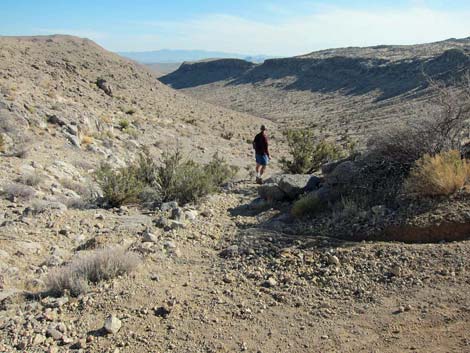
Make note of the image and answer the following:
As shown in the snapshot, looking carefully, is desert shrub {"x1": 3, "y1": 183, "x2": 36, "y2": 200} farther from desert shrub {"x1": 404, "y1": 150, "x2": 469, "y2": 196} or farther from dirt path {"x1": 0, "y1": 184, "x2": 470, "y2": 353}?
desert shrub {"x1": 404, "y1": 150, "x2": 469, "y2": 196}

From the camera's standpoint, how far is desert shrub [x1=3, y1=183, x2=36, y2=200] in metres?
7.96

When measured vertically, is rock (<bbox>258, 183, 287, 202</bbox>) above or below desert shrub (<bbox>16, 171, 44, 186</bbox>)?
below

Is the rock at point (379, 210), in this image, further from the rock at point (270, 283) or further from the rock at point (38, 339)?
the rock at point (38, 339)

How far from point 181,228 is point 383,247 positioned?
2981mm

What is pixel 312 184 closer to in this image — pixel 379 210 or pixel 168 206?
pixel 379 210

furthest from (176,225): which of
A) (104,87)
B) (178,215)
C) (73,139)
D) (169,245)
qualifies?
(104,87)

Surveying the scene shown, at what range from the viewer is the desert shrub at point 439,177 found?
559 cm

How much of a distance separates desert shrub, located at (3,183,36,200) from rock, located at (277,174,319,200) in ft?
14.9

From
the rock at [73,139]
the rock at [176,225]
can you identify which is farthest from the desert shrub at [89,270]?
the rock at [73,139]

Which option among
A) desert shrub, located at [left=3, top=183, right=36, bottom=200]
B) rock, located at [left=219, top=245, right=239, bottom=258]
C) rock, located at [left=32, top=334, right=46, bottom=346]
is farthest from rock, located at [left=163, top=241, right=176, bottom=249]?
desert shrub, located at [left=3, top=183, right=36, bottom=200]

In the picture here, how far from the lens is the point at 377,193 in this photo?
20.8 ft

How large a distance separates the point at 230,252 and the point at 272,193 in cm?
263

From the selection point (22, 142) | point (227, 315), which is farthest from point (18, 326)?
point (22, 142)

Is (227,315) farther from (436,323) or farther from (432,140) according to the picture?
(432,140)
